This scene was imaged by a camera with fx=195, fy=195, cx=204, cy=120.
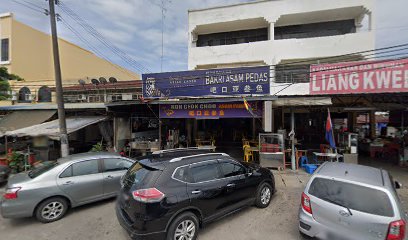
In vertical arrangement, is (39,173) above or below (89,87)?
below

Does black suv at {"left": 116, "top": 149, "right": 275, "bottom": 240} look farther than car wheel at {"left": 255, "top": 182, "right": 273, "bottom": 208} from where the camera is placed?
No

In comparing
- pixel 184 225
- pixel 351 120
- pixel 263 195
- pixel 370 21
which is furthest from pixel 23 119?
pixel 370 21

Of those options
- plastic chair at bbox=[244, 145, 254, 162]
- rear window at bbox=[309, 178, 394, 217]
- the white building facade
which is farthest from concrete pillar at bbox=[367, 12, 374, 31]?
rear window at bbox=[309, 178, 394, 217]

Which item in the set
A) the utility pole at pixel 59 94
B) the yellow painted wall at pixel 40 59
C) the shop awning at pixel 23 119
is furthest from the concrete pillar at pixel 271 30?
the yellow painted wall at pixel 40 59

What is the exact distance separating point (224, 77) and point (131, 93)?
816 centimetres

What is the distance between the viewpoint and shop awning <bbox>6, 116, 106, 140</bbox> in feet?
27.7

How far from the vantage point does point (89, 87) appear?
14266 mm

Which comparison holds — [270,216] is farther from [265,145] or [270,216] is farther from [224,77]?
[224,77]

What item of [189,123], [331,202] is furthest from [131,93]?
[331,202]

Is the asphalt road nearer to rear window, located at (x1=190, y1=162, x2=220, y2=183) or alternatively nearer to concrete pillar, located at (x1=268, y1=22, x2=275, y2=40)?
rear window, located at (x1=190, y1=162, x2=220, y2=183)

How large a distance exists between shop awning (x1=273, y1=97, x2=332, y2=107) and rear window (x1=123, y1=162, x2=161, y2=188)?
6.27 meters

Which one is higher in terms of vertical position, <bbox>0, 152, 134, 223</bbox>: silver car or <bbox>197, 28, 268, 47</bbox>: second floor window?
<bbox>197, 28, 268, 47</bbox>: second floor window

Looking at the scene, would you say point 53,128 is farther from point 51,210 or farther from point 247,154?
point 247,154

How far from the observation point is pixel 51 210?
4.72m
